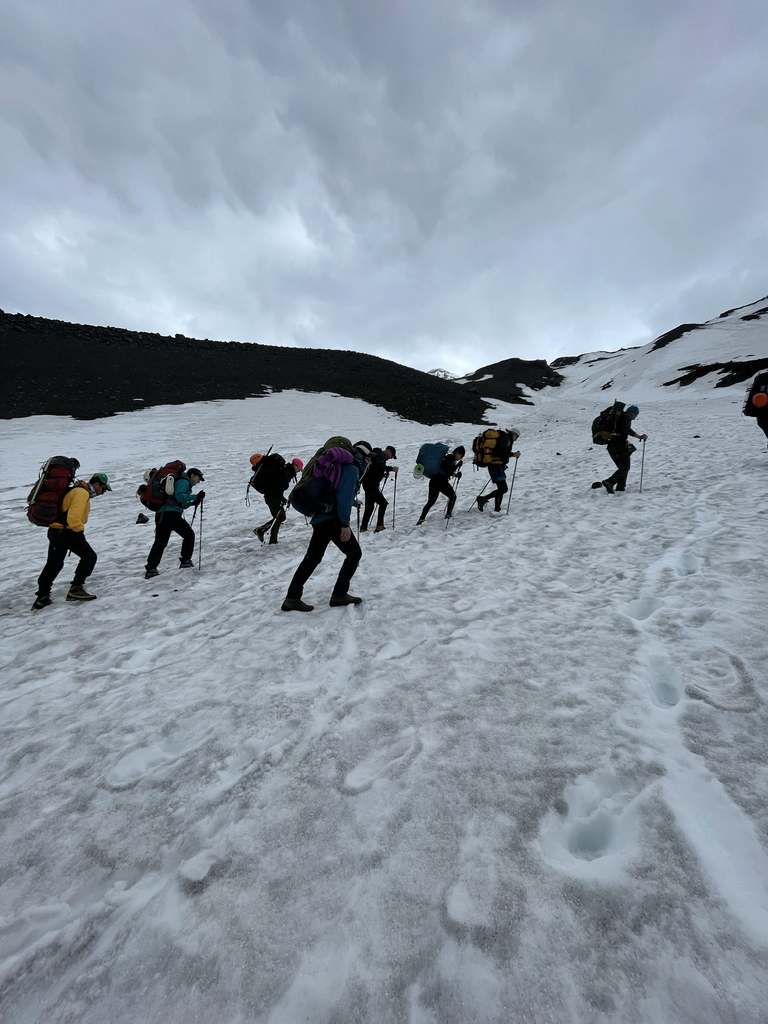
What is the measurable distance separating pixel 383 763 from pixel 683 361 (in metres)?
70.5

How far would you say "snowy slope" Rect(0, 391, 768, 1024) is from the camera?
5.85 ft

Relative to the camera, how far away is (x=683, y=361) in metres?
57.4

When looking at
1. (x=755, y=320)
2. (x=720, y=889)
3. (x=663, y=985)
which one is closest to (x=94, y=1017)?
(x=663, y=985)

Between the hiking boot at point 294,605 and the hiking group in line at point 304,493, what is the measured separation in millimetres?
13

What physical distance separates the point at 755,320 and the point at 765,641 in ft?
312

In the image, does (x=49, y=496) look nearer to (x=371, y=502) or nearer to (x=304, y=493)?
(x=304, y=493)

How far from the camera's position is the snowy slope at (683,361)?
149 feet

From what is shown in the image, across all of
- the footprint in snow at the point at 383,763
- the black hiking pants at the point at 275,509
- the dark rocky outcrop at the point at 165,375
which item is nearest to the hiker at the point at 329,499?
the footprint in snow at the point at 383,763

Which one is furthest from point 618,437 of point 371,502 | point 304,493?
point 304,493

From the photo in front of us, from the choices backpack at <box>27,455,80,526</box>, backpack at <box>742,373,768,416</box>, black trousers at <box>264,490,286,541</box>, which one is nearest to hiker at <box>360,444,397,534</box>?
black trousers at <box>264,490,286,541</box>

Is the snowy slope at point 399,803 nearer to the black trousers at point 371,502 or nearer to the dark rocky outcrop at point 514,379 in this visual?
the black trousers at point 371,502

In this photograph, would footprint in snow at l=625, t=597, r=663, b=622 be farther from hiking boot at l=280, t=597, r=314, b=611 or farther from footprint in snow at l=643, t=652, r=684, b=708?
hiking boot at l=280, t=597, r=314, b=611

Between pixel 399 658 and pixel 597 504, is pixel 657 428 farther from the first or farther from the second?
pixel 399 658

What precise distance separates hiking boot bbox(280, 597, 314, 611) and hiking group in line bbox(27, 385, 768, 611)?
1cm
